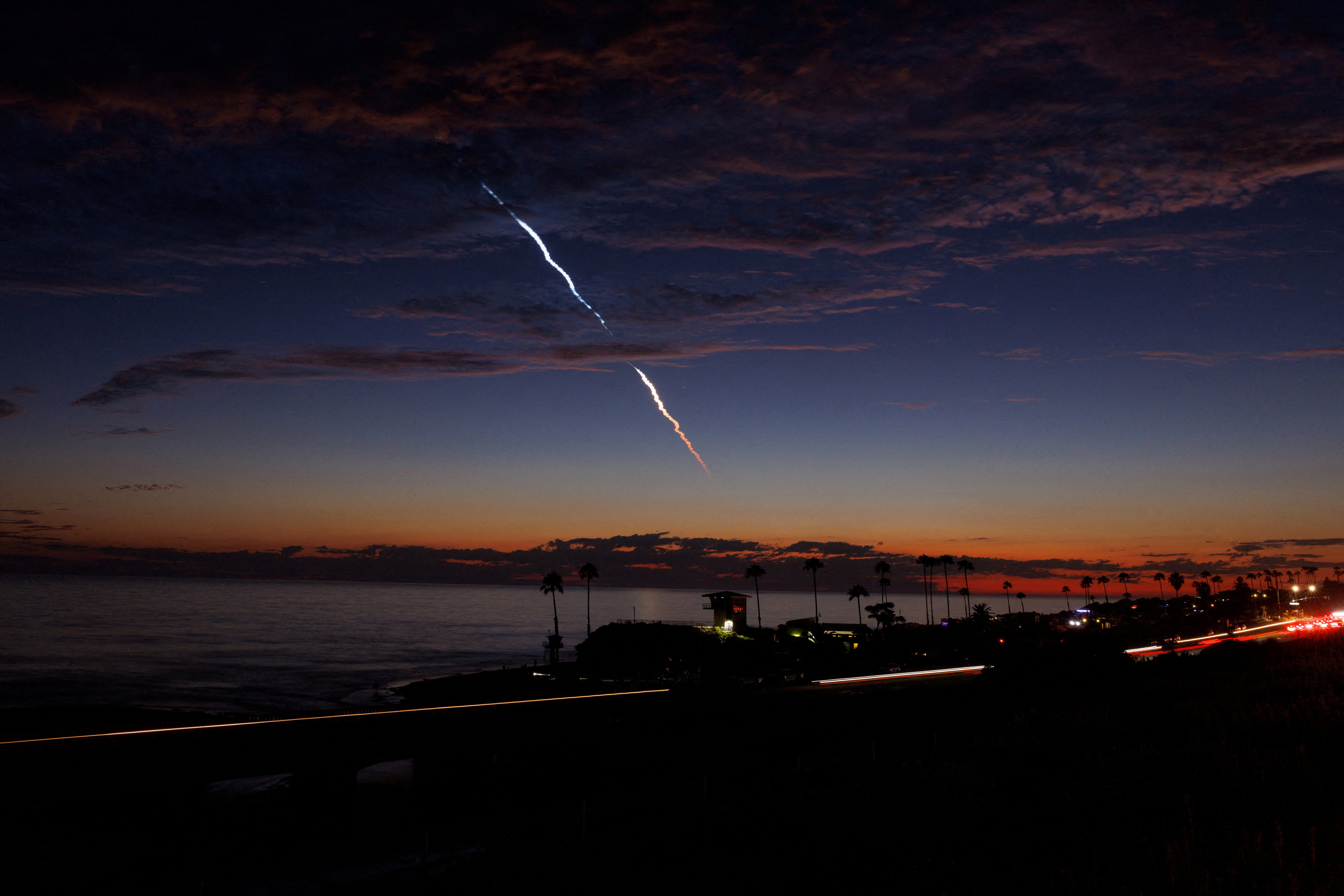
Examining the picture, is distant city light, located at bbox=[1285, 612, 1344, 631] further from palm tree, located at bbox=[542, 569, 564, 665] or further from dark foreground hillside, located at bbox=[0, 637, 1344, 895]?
palm tree, located at bbox=[542, 569, 564, 665]

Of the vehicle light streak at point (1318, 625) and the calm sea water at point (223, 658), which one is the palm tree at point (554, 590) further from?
the vehicle light streak at point (1318, 625)

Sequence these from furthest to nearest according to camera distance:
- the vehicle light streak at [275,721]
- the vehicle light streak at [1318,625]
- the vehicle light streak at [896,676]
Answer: the vehicle light streak at [1318,625] → the vehicle light streak at [896,676] → the vehicle light streak at [275,721]

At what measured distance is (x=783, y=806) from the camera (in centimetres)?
1415

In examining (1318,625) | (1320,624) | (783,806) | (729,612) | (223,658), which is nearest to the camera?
(783,806)

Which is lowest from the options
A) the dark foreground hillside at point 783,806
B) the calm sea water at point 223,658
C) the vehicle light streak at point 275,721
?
the calm sea water at point 223,658

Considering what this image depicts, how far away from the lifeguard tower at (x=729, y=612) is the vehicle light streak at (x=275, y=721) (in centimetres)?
7454

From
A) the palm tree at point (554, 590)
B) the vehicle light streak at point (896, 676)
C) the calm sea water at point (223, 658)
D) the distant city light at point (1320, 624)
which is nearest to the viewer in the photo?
the vehicle light streak at point (896, 676)

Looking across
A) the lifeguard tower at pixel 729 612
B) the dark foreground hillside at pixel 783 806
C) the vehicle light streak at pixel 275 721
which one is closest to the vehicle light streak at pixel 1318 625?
the dark foreground hillside at pixel 783 806

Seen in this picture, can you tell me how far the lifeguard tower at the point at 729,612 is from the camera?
116375 millimetres

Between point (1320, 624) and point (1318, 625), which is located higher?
point (1318, 625)

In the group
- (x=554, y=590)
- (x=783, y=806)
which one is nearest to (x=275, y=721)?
(x=783, y=806)

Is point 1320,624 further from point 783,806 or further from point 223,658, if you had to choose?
point 223,658

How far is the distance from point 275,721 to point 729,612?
296 ft

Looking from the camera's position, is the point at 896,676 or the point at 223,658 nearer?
the point at 896,676
